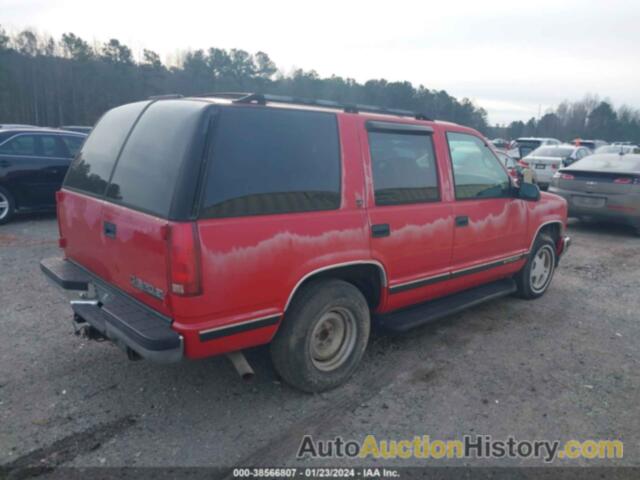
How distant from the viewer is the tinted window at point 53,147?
29.6 ft

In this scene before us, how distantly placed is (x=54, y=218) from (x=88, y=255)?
7172mm

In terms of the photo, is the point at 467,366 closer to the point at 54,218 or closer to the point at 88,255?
the point at 88,255

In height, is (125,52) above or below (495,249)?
above

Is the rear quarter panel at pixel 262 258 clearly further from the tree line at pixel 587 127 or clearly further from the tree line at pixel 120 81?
the tree line at pixel 587 127

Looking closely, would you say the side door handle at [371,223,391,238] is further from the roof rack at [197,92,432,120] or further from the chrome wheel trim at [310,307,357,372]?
the roof rack at [197,92,432,120]

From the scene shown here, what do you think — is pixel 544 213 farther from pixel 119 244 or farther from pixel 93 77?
pixel 93 77

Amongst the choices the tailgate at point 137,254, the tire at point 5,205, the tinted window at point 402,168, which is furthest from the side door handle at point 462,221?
the tire at point 5,205

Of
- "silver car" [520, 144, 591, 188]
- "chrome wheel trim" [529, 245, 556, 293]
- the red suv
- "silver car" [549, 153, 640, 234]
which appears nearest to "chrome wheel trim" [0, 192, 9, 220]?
the red suv

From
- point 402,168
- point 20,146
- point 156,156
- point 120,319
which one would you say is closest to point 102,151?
point 156,156

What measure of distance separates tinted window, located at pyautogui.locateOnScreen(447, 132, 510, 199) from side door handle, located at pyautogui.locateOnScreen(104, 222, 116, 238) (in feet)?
9.25

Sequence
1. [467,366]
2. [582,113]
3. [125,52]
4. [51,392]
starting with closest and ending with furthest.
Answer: [51,392] < [467,366] < [125,52] < [582,113]

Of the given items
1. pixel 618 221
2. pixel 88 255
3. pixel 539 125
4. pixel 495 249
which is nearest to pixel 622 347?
pixel 495 249

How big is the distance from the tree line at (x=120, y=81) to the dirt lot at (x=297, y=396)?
140 ft

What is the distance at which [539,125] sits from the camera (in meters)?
78.6
